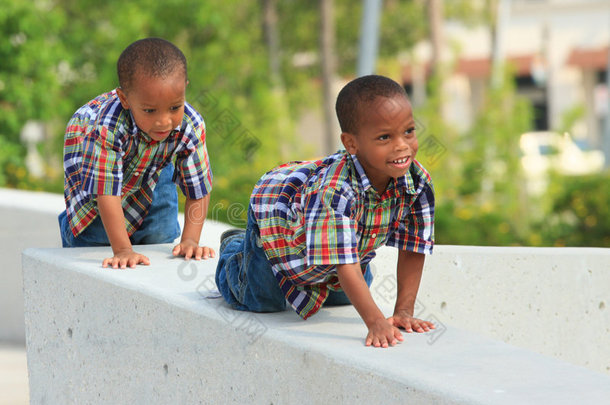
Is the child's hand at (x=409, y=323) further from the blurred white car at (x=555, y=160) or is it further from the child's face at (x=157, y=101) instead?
the blurred white car at (x=555, y=160)

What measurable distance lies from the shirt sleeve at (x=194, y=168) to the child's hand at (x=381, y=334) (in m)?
1.42

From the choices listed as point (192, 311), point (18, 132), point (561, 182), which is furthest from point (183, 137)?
point (18, 132)

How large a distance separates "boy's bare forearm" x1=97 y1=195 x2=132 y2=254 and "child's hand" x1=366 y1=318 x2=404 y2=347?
1.34 meters

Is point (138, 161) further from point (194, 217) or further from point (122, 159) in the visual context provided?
point (194, 217)

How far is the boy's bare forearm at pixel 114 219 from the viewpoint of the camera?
140 inches

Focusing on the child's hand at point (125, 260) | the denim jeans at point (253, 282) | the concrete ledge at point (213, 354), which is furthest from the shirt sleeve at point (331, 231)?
the child's hand at point (125, 260)

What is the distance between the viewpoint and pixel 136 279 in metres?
3.28

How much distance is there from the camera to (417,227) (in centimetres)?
287

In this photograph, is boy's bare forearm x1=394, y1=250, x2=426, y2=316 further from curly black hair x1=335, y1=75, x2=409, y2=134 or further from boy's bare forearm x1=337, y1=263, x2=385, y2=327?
curly black hair x1=335, y1=75, x2=409, y2=134

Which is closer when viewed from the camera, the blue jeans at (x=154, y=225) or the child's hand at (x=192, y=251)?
the child's hand at (x=192, y=251)

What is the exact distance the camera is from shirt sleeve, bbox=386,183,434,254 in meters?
2.86

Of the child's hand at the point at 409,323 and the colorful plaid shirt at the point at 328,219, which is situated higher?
the colorful plaid shirt at the point at 328,219

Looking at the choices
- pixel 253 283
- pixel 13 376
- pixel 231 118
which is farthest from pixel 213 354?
pixel 231 118

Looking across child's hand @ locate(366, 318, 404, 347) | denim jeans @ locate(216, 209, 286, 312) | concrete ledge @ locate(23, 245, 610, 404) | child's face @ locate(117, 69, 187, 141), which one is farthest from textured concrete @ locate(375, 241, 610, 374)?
child's hand @ locate(366, 318, 404, 347)
